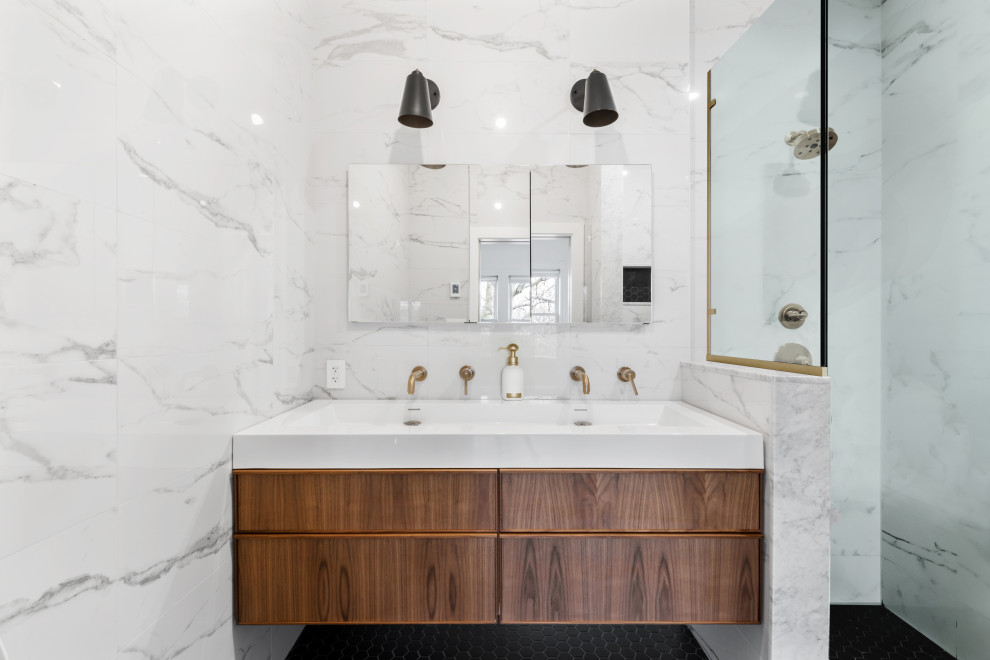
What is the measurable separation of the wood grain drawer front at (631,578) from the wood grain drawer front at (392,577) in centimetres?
7

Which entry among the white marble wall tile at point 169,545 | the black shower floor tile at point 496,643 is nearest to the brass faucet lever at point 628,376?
the black shower floor tile at point 496,643

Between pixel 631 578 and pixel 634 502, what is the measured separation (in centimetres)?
19

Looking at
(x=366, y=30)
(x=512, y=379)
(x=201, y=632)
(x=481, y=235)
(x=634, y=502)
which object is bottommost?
(x=201, y=632)

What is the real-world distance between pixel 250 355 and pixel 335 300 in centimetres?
44

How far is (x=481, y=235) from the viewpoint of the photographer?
1574mm

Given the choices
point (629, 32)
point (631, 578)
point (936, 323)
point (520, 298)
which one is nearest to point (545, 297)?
point (520, 298)

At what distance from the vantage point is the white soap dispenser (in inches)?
60.9

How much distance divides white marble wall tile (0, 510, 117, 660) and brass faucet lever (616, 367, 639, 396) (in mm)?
1388

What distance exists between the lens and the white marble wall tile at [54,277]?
613 millimetres

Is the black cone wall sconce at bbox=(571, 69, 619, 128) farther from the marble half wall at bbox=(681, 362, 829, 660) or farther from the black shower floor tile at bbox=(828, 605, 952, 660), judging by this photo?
the black shower floor tile at bbox=(828, 605, 952, 660)

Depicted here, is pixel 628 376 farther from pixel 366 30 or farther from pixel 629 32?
pixel 366 30

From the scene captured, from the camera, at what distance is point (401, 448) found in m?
1.10

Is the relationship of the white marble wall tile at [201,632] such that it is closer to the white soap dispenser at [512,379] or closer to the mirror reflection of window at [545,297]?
the white soap dispenser at [512,379]

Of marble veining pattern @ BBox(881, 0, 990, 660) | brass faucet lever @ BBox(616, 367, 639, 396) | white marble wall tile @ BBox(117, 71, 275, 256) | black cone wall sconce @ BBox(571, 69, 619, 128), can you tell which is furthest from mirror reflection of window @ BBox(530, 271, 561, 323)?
marble veining pattern @ BBox(881, 0, 990, 660)
